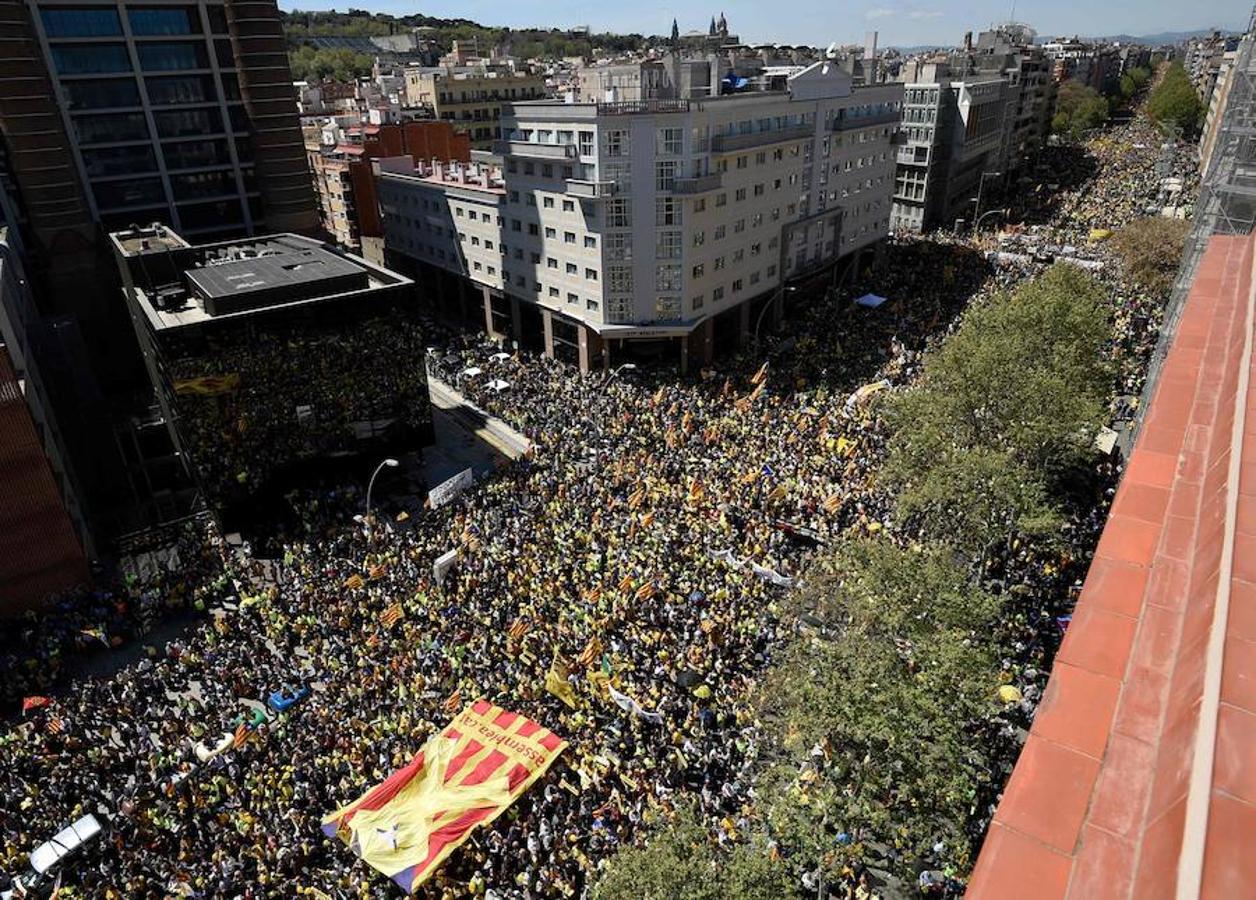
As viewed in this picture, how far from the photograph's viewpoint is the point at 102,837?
2350 centimetres

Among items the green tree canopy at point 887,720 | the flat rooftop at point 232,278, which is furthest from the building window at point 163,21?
the green tree canopy at point 887,720

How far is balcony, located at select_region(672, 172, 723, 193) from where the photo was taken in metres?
51.7

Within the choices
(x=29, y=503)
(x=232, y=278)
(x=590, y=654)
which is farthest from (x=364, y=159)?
(x=590, y=654)

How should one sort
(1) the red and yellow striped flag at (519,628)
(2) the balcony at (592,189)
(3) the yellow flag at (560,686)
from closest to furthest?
(3) the yellow flag at (560,686), (1) the red and yellow striped flag at (519,628), (2) the balcony at (592,189)

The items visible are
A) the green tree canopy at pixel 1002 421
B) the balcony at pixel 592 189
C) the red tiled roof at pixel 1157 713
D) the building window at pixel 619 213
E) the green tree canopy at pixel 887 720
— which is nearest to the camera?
the red tiled roof at pixel 1157 713

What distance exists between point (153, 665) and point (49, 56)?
51.2 m

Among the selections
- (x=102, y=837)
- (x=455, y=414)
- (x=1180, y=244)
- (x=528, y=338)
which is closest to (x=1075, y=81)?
(x=1180, y=244)

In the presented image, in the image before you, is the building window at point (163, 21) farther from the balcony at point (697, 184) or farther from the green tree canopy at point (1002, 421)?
the green tree canopy at point (1002, 421)

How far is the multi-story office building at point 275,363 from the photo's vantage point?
3903 cm

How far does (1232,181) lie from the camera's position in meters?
36.7

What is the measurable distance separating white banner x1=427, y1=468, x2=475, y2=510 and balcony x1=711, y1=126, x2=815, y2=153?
29.8 meters

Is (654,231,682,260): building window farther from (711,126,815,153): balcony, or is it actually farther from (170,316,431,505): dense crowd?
(170,316,431,505): dense crowd

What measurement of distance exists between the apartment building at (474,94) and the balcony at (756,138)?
6242 cm

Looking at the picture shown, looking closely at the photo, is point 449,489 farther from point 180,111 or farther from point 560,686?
point 180,111
